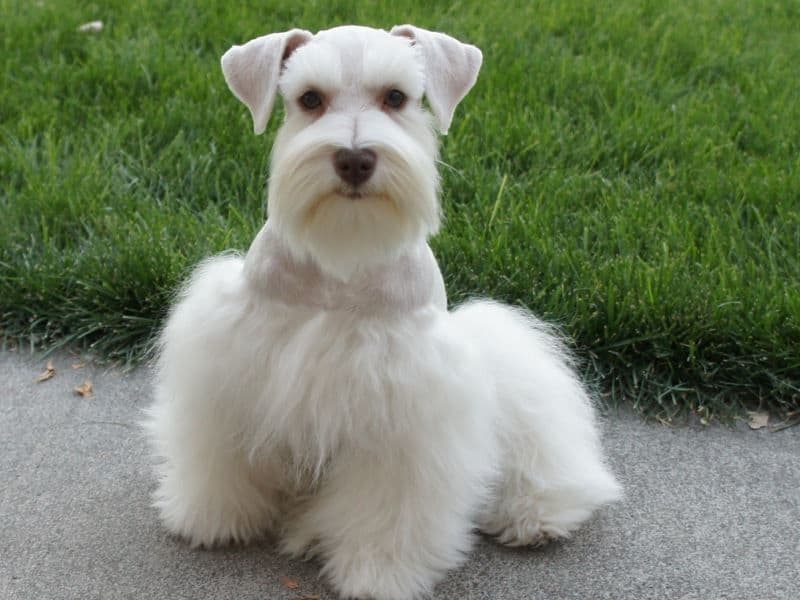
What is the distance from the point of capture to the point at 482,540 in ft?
10.0

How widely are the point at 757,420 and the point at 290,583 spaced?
1.73m

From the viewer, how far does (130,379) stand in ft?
12.5

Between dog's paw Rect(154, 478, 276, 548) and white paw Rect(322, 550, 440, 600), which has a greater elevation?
white paw Rect(322, 550, 440, 600)

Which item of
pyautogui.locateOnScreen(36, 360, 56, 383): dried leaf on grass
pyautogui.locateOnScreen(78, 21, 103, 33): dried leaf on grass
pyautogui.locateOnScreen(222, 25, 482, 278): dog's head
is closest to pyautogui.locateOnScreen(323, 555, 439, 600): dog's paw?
pyautogui.locateOnScreen(222, 25, 482, 278): dog's head

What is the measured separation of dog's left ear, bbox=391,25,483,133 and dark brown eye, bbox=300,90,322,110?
28 cm

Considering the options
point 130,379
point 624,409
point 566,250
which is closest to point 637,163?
point 566,250

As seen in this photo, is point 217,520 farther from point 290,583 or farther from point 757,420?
point 757,420

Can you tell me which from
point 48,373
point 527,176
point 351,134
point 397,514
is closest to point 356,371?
point 397,514

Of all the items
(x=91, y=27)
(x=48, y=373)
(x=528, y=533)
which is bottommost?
(x=48, y=373)

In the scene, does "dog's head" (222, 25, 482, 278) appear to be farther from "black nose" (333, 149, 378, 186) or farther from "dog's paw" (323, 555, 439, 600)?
"dog's paw" (323, 555, 439, 600)

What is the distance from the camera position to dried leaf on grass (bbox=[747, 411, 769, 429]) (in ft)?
11.8

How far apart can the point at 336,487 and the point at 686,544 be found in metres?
1.03

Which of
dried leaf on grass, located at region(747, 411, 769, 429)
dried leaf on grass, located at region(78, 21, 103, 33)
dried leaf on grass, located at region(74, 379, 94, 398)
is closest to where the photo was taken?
dried leaf on grass, located at region(747, 411, 769, 429)

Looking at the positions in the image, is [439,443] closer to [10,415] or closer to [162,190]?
[10,415]
